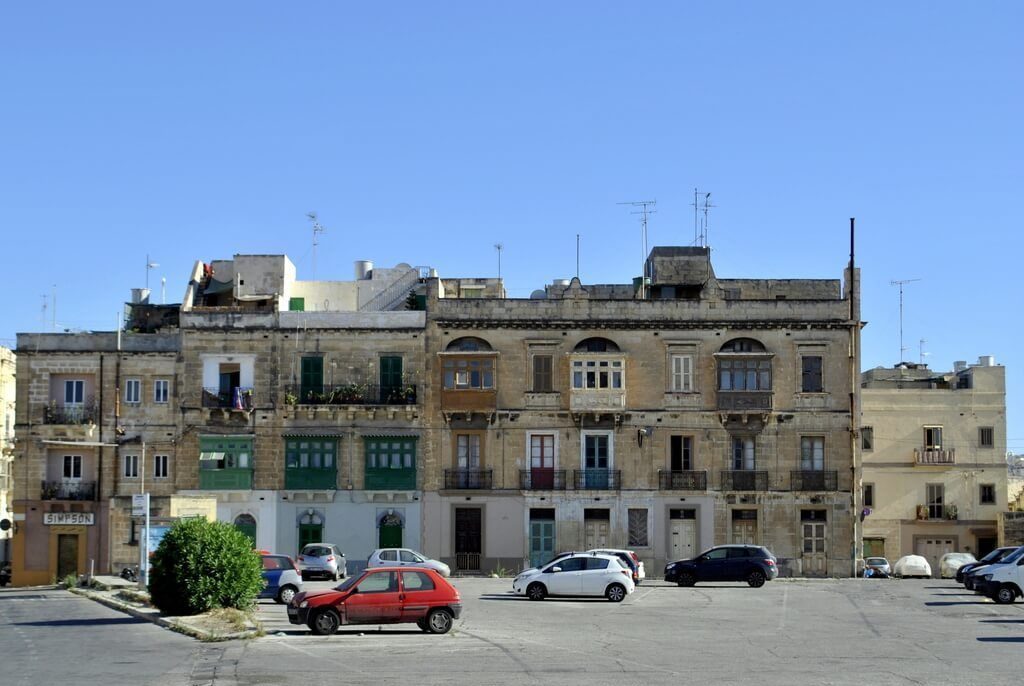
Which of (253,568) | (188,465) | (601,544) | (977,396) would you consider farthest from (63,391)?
(977,396)

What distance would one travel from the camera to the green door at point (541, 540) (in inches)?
2211

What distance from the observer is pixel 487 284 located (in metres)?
→ 61.0

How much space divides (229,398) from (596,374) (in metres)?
14.9

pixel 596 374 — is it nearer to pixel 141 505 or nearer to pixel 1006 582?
pixel 1006 582

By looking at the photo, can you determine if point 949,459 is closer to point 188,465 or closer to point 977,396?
point 977,396

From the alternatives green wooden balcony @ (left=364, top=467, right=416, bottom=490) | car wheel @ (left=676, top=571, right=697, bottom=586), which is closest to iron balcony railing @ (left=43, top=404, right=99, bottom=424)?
green wooden balcony @ (left=364, top=467, right=416, bottom=490)

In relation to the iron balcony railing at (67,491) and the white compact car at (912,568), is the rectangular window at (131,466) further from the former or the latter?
the white compact car at (912,568)

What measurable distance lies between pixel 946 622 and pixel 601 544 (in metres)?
24.7

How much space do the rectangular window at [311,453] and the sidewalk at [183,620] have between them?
43.2 ft

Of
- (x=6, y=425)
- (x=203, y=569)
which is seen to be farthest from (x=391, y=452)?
(x=6, y=425)

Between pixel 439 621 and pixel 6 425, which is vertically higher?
pixel 6 425

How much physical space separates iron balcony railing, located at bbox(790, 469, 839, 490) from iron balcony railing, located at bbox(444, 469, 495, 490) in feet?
40.0

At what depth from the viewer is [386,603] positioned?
96.0ft

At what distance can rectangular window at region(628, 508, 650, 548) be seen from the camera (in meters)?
56.3
